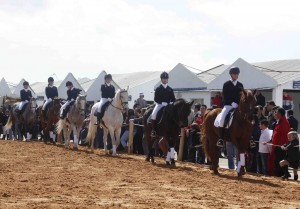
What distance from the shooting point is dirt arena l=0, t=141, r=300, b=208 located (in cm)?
946

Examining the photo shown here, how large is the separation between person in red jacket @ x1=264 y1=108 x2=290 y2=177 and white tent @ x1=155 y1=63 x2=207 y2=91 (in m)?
18.5

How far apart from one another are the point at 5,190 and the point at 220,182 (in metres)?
4.97

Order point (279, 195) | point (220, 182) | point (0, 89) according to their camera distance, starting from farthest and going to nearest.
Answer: point (0, 89), point (220, 182), point (279, 195)

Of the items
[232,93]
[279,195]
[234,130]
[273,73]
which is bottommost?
[279,195]

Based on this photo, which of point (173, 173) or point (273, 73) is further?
point (273, 73)

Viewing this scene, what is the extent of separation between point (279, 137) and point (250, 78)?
46.3ft

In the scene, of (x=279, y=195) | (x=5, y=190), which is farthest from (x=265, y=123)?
(x=5, y=190)

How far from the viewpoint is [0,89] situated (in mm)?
60500

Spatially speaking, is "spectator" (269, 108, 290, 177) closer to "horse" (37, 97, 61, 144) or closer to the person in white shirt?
the person in white shirt

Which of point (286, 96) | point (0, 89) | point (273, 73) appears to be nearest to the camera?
point (286, 96)

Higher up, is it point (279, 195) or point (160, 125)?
point (160, 125)

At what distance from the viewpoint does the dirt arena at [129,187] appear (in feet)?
31.0

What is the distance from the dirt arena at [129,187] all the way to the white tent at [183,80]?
17834 millimetres

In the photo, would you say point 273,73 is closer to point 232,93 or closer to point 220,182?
point 232,93
